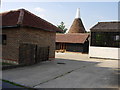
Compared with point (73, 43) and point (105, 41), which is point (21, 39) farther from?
point (73, 43)

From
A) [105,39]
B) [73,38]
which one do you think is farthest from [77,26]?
[105,39]

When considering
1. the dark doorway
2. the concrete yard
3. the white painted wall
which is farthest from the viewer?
the white painted wall

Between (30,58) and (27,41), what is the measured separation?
157cm

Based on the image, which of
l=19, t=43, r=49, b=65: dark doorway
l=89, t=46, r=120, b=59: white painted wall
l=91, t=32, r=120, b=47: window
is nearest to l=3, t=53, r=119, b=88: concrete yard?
l=19, t=43, r=49, b=65: dark doorway

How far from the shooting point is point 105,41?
67.2 ft

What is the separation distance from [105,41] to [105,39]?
32cm

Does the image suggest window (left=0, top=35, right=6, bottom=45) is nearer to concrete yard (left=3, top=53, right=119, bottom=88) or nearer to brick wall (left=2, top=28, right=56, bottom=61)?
brick wall (left=2, top=28, right=56, bottom=61)

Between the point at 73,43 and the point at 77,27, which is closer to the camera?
the point at 73,43

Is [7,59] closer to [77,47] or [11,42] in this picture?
[11,42]

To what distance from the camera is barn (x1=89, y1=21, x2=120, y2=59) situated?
64.3 feet

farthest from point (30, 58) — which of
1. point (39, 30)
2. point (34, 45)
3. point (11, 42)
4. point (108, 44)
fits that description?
point (108, 44)

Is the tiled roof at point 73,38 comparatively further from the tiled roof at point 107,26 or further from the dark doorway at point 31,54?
the dark doorway at point 31,54

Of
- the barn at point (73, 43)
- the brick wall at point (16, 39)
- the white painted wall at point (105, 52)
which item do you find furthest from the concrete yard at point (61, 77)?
the barn at point (73, 43)

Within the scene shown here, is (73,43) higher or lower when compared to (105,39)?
lower
